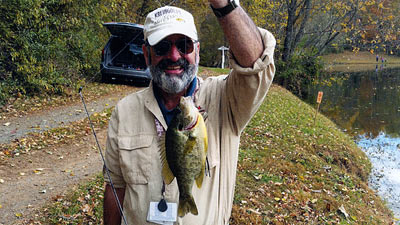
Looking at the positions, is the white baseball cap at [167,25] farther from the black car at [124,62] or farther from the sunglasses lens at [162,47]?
the black car at [124,62]

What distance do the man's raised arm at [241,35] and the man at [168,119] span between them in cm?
14

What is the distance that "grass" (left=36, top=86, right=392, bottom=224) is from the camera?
5.54 meters

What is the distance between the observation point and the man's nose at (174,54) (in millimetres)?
2060

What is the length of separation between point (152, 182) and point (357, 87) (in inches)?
1219

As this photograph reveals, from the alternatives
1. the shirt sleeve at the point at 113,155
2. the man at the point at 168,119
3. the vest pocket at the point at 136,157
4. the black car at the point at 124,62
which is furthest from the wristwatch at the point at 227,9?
the black car at the point at 124,62

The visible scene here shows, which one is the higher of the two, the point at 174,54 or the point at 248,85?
the point at 174,54

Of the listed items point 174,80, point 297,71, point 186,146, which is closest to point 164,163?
point 186,146

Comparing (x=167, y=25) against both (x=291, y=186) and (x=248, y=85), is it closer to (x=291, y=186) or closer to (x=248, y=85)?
(x=248, y=85)

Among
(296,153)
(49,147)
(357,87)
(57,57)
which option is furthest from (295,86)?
(49,147)

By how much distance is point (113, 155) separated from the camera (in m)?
2.30

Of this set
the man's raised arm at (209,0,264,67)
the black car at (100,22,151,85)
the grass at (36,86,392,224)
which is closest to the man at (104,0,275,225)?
the man's raised arm at (209,0,264,67)

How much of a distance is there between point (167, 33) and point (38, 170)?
A: 5449mm

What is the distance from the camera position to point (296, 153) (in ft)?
29.3

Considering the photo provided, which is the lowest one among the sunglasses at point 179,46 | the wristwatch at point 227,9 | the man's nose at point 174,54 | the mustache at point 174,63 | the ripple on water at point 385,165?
the ripple on water at point 385,165
